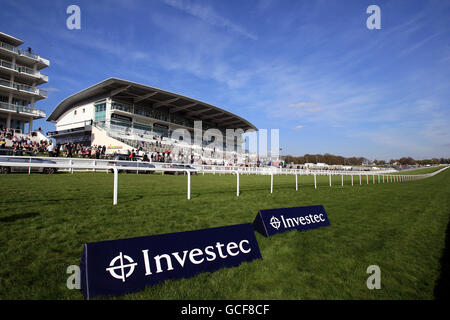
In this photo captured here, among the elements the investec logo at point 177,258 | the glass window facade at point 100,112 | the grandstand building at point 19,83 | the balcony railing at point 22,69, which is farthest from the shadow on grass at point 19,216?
the glass window facade at point 100,112

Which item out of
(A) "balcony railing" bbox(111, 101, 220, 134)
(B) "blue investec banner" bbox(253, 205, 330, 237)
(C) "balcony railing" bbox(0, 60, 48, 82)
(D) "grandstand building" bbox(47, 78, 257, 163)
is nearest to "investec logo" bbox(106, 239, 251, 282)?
(B) "blue investec banner" bbox(253, 205, 330, 237)

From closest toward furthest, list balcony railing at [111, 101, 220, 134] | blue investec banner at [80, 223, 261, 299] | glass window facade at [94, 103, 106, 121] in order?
blue investec banner at [80, 223, 261, 299] < glass window facade at [94, 103, 106, 121] < balcony railing at [111, 101, 220, 134]

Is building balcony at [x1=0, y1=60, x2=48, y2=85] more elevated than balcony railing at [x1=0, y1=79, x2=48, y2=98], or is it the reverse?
building balcony at [x1=0, y1=60, x2=48, y2=85]

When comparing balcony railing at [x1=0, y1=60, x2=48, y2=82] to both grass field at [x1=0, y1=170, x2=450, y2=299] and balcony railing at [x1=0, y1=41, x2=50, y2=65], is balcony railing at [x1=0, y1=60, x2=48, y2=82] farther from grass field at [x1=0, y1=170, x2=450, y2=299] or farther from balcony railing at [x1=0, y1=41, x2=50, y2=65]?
grass field at [x1=0, y1=170, x2=450, y2=299]

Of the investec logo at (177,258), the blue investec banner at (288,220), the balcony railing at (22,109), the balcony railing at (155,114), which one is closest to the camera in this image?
the investec logo at (177,258)

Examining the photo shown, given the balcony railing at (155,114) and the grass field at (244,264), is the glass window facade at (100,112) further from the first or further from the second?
the grass field at (244,264)

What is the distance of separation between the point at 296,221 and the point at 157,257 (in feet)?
9.98

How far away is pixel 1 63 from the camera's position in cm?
3612

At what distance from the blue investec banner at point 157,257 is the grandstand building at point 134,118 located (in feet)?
118

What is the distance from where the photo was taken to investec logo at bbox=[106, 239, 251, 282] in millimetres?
2322

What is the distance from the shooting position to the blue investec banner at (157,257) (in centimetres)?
221

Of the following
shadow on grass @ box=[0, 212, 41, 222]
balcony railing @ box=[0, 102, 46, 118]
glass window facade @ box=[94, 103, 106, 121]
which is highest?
glass window facade @ box=[94, 103, 106, 121]
